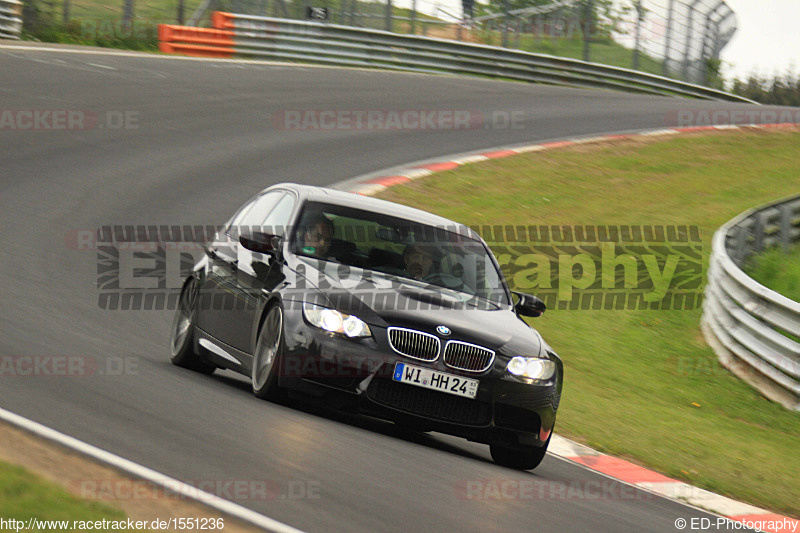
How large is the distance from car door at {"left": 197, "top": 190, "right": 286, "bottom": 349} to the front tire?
0.40 m

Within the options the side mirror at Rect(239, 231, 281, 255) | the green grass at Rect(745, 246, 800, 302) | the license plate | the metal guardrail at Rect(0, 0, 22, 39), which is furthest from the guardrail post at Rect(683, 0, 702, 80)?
the license plate

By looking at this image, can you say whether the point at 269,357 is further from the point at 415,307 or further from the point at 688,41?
the point at 688,41

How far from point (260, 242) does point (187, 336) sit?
1473 millimetres

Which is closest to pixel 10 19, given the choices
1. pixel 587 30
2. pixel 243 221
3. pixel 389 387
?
pixel 587 30

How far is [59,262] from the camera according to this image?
12594 millimetres

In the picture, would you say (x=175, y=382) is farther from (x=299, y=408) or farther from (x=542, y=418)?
(x=542, y=418)

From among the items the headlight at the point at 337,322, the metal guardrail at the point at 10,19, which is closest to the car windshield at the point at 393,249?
the headlight at the point at 337,322

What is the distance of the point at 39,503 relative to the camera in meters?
4.58

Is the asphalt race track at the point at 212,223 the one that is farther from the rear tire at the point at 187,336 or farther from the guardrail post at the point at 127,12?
the guardrail post at the point at 127,12

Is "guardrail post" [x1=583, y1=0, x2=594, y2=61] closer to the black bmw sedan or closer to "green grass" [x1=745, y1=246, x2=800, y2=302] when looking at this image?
"green grass" [x1=745, y1=246, x2=800, y2=302]

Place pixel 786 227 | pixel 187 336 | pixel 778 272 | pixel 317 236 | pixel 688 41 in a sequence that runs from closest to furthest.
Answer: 1. pixel 317 236
2. pixel 187 336
3. pixel 778 272
4. pixel 786 227
5. pixel 688 41

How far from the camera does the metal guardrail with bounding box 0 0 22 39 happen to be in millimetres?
26908

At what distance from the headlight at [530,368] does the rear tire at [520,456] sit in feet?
1.49

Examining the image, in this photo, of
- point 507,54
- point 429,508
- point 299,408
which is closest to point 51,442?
point 429,508
